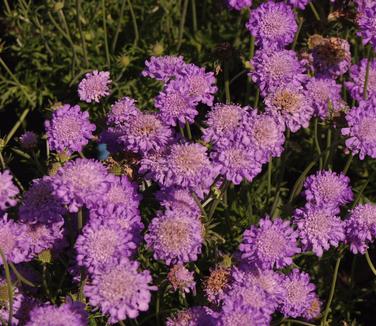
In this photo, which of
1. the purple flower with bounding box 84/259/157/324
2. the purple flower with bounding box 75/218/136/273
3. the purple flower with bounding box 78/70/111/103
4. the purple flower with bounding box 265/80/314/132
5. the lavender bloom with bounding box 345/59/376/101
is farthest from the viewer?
the lavender bloom with bounding box 345/59/376/101

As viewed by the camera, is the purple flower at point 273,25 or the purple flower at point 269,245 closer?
the purple flower at point 269,245

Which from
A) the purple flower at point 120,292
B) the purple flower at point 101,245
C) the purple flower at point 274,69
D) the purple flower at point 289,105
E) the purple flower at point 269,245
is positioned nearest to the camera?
the purple flower at point 120,292

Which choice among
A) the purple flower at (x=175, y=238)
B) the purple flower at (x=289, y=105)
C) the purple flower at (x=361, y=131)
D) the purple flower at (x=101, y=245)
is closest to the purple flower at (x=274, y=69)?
the purple flower at (x=289, y=105)

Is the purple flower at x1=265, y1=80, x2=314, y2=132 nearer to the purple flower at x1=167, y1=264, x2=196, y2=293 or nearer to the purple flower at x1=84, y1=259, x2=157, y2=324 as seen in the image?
the purple flower at x1=167, y1=264, x2=196, y2=293

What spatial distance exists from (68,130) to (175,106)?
0.33 metres

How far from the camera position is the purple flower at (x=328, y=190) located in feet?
6.58

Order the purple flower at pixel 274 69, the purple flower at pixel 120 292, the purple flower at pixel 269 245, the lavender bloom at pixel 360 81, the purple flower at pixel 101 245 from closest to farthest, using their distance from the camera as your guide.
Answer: the purple flower at pixel 120 292
the purple flower at pixel 101 245
the purple flower at pixel 269 245
the purple flower at pixel 274 69
the lavender bloom at pixel 360 81

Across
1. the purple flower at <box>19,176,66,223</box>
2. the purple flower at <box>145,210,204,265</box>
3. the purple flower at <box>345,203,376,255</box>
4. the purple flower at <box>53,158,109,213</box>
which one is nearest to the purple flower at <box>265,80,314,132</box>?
the purple flower at <box>345,203,376,255</box>

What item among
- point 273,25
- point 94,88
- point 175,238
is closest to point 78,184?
point 175,238

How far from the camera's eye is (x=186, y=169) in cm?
177

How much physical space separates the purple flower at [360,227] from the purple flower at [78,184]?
738 millimetres

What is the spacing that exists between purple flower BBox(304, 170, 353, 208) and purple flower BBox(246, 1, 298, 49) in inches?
19.2

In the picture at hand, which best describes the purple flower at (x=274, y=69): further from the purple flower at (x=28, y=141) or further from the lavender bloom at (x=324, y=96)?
the purple flower at (x=28, y=141)

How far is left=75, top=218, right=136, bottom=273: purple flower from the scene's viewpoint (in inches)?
65.9
